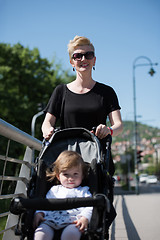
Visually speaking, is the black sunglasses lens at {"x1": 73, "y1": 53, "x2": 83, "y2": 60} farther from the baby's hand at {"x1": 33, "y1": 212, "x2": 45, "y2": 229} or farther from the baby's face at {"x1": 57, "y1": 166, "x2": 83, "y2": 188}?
the baby's hand at {"x1": 33, "y1": 212, "x2": 45, "y2": 229}

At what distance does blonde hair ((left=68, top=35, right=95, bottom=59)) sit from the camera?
380 centimetres

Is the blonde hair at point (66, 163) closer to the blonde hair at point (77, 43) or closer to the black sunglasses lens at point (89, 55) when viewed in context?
the black sunglasses lens at point (89, 55)

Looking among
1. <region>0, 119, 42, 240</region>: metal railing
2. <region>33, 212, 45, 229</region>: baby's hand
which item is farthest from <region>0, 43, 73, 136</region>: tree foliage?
<region>33, 212, 45, 229</region>: baby's hand

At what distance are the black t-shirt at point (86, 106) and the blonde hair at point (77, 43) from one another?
423 mm

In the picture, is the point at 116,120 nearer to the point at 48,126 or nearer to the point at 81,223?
the point at 48,126

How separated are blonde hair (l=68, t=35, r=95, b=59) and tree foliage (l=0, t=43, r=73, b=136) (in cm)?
2285

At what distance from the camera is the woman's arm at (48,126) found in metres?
3.62

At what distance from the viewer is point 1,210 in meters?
3.69

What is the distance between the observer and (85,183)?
10.8 feet

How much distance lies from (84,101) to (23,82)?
26721 mm

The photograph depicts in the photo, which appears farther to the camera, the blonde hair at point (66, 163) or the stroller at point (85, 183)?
the blonde hair at point (66, 163)

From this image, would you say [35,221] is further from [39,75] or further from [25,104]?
[39,75]

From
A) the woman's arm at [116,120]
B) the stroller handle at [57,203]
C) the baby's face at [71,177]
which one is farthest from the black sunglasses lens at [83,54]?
the stroller handle at [57,203]

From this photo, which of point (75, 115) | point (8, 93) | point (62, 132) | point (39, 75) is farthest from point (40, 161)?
point (39, 75)
